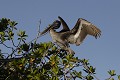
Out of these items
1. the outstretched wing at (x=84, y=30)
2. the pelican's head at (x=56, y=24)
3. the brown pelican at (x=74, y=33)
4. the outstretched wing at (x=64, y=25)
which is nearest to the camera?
the outstretched wing at (x=84, y=30)

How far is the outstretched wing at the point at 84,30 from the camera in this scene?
33.0ft

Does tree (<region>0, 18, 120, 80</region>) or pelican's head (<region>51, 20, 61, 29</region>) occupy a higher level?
pelican's head (<region>51, 20, 61, 29</region>)

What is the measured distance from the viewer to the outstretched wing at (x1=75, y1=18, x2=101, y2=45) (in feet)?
33.0

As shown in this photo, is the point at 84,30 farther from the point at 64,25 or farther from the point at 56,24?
the point at 56,24

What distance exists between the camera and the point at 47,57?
7070mm

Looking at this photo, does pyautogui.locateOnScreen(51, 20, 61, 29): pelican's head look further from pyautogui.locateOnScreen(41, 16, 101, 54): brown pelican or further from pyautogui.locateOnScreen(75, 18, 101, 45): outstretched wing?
pyautogui.locateOnScreen(75, 18, 101, 45): outstretched wing

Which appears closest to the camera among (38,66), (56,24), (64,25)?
(38,66)

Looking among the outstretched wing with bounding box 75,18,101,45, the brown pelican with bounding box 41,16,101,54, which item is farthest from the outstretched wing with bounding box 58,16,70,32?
the outstretched wing with bounding box 75,18,101,45

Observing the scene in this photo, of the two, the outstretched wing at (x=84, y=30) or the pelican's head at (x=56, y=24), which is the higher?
the pelican's head at (x=56, y=24)

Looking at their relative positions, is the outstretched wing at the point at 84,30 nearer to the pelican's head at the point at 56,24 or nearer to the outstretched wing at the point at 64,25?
the outstretched wing at the point at 64,25

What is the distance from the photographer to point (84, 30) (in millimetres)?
10453

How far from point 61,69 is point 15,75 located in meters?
1.00

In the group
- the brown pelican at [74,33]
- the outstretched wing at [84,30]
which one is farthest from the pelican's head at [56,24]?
the outstretched wing at [84,30]

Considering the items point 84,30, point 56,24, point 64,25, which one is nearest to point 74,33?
point 84,30
